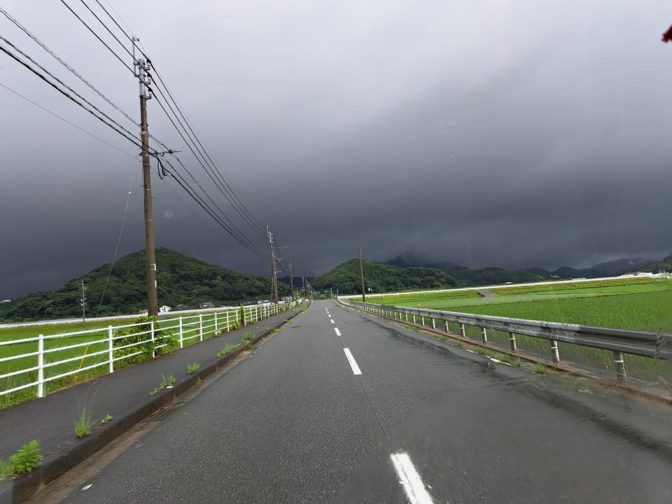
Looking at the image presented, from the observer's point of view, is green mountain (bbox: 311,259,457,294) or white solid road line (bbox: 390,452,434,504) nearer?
white solid road line (bbox: 390,452,434,504)

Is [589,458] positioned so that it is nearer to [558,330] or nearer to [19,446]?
[558,330]

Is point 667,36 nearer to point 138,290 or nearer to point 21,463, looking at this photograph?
point 21,463

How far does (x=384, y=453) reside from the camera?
12.8 ft

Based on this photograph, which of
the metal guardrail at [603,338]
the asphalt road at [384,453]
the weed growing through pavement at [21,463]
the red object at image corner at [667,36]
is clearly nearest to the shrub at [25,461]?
the weed growing through pavement at [21,463]

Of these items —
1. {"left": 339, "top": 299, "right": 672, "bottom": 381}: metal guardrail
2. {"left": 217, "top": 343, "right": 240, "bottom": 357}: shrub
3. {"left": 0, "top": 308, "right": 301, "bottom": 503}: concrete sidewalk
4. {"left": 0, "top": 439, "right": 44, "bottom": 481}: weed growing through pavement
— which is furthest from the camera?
{"left": 217, "top": 343, "right": 240, "bottom": 357}: shrub

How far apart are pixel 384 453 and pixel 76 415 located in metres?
4.61

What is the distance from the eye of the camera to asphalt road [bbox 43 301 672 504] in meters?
3.11

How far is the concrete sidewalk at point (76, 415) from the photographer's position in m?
3.98

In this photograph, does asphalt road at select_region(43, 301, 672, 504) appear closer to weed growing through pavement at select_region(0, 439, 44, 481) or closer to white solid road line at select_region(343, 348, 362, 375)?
weed growing through pavement at select_region(0, 439, 44, 481)

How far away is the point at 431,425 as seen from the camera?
15.3 ft

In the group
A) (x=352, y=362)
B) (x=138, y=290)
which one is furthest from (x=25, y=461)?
(x=138, y=290)

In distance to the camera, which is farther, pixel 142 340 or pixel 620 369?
pixel 142 340

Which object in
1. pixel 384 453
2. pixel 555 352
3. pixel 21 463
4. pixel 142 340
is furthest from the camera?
pixel 142 340

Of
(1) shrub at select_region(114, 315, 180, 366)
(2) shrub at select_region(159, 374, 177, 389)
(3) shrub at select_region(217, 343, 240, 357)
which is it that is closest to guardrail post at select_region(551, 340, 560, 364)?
(2) shrub at select_region(159, 374, 177, 389)
